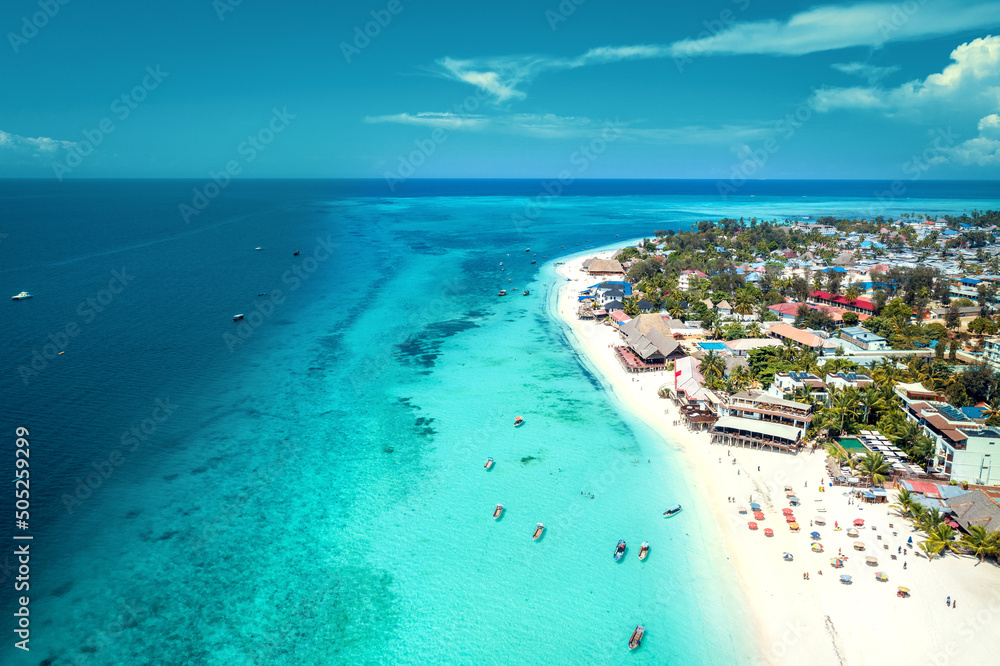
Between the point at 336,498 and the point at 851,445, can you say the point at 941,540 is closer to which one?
the point at 851,445

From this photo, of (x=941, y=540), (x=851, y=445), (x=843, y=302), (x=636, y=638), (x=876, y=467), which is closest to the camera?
(x=636, y=638)

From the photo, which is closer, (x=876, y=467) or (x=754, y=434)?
(x=876, y=467)

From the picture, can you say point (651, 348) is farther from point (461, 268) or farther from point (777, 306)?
point (461, 268)

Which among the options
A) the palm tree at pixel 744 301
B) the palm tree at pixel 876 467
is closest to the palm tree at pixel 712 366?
the palm tree at pixel 876 467

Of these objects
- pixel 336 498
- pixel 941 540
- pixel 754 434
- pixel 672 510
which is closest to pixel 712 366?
pixel 754 434

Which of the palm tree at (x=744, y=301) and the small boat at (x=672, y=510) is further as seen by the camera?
the palm tree at (x=744, y=301)

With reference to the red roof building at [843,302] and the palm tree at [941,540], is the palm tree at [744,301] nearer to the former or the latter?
the red roof building at [843,302]

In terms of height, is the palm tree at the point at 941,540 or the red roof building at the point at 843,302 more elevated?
the red roof building at the point at 843,302
